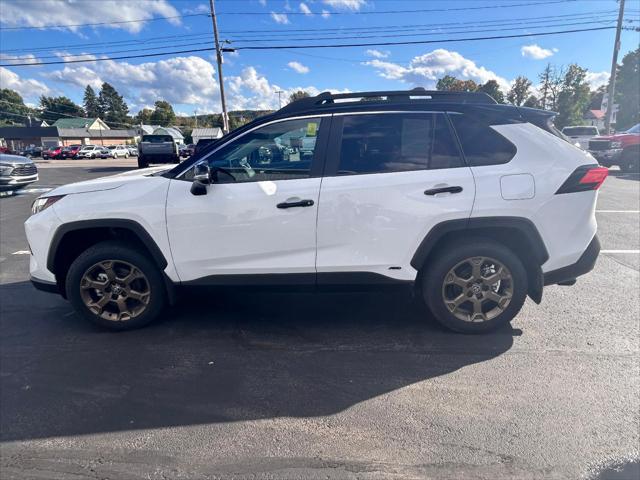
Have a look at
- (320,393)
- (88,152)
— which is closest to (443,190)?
(320,393)

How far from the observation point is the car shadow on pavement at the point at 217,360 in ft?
8.48

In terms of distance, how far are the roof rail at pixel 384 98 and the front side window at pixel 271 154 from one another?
0.19m

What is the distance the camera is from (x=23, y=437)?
2.38 m

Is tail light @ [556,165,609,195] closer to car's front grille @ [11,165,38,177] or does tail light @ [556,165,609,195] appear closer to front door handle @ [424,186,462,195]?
front door handle @ [424,186,462,195]

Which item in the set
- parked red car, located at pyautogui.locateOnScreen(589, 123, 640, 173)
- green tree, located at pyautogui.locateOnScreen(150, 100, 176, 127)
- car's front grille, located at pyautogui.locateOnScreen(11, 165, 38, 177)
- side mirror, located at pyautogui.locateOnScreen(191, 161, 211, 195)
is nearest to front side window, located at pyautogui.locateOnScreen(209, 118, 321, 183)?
side mirror, located at pyautogui.locateOnScreen(191, 161, 211, 195)

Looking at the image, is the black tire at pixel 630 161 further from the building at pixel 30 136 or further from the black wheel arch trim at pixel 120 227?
the building at pixel 30 136

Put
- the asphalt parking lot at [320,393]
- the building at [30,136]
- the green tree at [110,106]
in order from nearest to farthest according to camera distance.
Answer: the asphalt parking lot at [320,393]
the building at [30,136]
the green tree at [110,106]

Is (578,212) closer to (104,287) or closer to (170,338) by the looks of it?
(170,338)

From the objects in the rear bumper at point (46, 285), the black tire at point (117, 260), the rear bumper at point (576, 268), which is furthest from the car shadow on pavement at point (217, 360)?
the rear bumper at point (576, 268)

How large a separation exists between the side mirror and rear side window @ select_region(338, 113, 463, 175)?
1.06 meters

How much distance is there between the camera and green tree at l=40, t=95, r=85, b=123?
4134 inches

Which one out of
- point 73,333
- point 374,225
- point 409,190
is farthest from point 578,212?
point 73,333

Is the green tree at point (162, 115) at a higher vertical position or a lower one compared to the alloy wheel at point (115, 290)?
higher

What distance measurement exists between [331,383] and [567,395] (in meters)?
1.57
